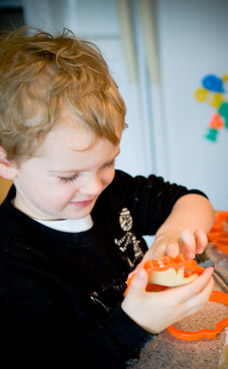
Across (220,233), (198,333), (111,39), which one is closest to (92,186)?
(198,333)

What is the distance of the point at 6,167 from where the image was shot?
60 cm

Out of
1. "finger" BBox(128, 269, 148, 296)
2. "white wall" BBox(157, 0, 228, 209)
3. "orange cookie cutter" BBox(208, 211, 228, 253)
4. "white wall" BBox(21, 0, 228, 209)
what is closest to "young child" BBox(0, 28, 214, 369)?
→ "finger" BBox(128, 269, 148, 296)

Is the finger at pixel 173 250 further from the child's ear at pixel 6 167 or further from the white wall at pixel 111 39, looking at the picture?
the white wall at pixel 111 39

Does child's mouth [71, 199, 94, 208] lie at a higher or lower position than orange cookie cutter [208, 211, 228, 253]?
higher

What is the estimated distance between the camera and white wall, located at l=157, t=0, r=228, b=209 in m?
2.02

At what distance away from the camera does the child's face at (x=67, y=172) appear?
0.53 meters

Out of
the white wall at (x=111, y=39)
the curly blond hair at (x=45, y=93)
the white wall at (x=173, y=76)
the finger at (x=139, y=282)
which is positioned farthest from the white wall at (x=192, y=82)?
the finger at (x=139, y=282)

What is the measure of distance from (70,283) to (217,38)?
1856 millimetres

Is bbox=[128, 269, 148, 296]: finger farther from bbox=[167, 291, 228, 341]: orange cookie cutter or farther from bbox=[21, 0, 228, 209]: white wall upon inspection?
bbox=[21, 0, 228, 209]: white wall

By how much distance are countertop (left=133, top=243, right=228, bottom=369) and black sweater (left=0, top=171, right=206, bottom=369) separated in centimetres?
3

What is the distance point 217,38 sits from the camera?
2.05 meters

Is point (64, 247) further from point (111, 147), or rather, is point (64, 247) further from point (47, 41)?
point (47, 41)

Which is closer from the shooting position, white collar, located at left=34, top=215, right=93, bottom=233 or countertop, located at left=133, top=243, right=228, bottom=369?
countertop, located at left=133, top=243, right=228, bottom=369

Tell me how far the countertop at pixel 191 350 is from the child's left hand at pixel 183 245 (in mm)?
99
